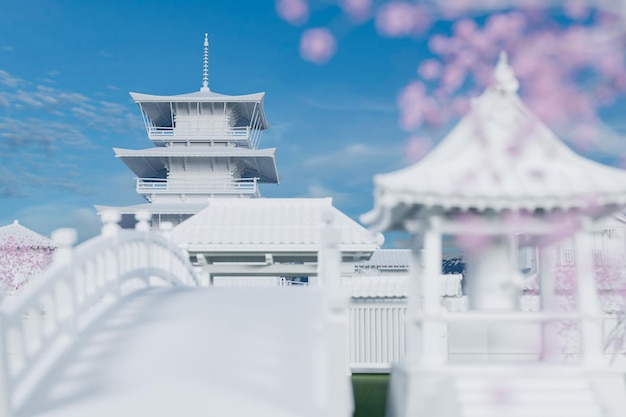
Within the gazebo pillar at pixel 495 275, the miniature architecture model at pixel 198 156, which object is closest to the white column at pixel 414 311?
the gazebo pillar at pixel 495 275

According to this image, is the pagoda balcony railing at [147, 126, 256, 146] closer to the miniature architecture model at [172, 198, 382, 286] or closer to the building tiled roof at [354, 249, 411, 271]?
the building tiled roof at [354, 249, 411, 271]

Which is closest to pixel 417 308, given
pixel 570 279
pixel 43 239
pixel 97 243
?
pixel 97 243

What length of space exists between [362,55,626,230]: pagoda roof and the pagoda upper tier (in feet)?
82.2

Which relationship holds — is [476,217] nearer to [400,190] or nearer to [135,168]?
[400,190]

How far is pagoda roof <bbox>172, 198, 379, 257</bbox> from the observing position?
1328 centimetres

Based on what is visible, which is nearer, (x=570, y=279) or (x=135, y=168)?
(x=570, y=279)

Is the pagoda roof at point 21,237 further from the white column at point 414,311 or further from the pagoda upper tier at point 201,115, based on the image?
the white column at point 414,311

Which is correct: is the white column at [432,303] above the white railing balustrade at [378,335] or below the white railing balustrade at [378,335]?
above

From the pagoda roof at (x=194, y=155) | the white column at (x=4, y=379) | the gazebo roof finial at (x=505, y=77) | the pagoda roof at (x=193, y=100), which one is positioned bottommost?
the white column at (x=4, y=379)

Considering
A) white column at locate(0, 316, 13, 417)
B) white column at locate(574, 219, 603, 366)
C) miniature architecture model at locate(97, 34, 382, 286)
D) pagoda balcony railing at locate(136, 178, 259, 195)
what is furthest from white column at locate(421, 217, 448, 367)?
pagoda balcony railing at locate(136, 178, 259, 195)

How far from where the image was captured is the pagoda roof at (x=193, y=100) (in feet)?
103

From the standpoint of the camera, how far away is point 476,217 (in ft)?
22.6

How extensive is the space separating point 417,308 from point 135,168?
2644cm

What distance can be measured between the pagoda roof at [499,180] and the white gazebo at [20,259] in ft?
73.0
